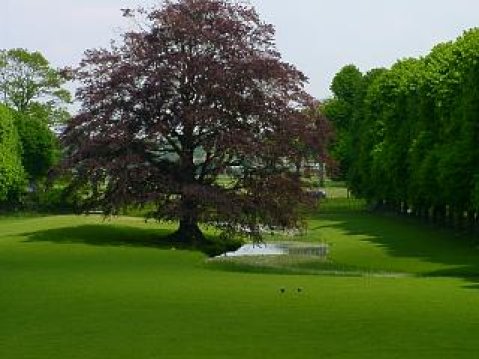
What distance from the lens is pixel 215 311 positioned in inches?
792

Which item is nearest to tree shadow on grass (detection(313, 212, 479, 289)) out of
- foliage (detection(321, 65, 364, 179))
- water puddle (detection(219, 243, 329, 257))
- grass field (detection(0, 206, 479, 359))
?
grass field (detection(0, 206, 479, 359))

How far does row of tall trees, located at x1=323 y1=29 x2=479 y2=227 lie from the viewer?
58906 millimetres

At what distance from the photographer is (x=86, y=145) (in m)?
50.6

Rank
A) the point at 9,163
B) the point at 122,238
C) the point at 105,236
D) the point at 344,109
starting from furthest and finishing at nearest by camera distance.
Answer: the point at 344,109 → the point at 9,163 → the point at 105,236 → the point at 122,238

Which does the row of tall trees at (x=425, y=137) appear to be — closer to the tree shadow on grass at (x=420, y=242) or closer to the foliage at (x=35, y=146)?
the tree shadow on grass at (x=420, y=242)

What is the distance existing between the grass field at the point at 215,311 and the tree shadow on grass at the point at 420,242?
0.72 m

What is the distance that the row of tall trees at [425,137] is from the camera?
193ft

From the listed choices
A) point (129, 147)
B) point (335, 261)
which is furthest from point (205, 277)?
point (129, 147)

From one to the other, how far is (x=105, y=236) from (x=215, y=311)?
35806 mm

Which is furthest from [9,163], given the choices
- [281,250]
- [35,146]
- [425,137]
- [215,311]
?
[215,311]

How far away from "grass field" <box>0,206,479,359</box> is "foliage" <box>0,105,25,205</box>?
47880 millimetres

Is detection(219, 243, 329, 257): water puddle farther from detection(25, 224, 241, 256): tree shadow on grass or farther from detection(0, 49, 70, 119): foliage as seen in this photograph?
detection(0, 49, 70, 119): foliage

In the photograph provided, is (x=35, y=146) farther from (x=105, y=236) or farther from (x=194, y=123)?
(x=194, y=123)

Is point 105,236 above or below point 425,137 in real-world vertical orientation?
below
